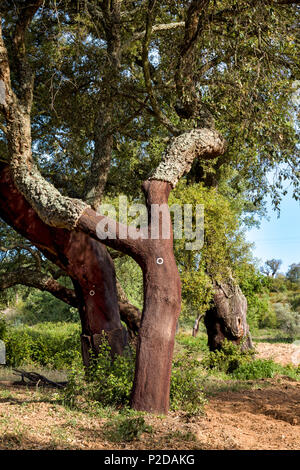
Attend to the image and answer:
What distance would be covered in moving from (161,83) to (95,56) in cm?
157

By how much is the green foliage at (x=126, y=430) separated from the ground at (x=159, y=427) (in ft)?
0.14

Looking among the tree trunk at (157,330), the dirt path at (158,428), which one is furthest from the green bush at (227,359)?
the tree trunk at (157,330)

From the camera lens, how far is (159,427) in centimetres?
505

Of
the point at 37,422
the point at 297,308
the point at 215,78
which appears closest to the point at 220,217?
the point at 215,78

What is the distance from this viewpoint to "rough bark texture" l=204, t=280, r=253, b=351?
12.1 metres

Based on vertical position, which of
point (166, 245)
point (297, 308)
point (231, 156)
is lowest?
point (297, 308)

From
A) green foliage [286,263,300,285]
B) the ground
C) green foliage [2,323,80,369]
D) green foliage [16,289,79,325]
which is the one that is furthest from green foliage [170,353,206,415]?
green foliage [286,263,300,285]

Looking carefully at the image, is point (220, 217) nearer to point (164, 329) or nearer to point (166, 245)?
point (166, 245)

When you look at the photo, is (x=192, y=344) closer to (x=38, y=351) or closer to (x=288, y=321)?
(x=38, y=351)

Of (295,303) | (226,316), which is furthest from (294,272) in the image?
(226,316)

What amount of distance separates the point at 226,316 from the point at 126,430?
25.4ft

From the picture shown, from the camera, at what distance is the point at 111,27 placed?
9.65m

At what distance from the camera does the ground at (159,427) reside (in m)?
4.39
